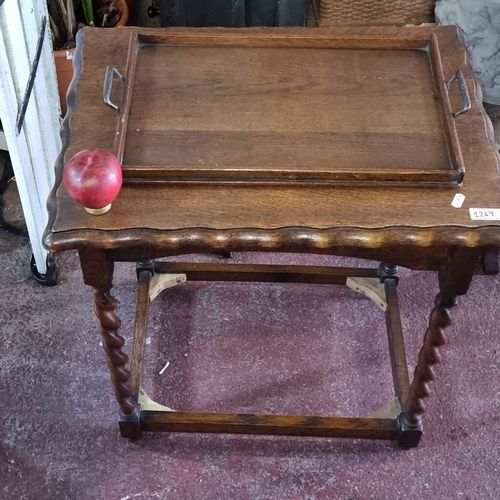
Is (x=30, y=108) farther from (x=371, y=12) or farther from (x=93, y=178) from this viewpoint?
(x=371, y=12)

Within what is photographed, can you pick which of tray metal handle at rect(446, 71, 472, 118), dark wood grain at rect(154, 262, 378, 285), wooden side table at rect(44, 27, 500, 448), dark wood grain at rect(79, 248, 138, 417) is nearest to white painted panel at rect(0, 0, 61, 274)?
wooden side table at rect(44, 27, 500, 448)

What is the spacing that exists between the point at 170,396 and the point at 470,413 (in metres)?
0.64

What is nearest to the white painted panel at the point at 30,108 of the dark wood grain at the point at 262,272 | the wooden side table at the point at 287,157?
the wooden side table at the point at 287,157

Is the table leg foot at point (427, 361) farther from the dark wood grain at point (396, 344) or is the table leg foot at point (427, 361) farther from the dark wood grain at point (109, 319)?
the dark wood grain at point (109, 319)

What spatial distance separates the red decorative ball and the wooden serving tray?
10cm

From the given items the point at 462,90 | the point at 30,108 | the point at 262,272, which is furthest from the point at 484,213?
the point at 30,108

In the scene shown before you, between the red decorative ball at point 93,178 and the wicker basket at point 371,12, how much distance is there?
139cm

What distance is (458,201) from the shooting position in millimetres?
1063

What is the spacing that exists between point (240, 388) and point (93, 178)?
0.77 metres

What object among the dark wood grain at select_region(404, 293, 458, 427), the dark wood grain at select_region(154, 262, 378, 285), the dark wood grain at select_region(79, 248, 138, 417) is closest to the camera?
the dark wood grain at select_region(79, 248, 138, 417)

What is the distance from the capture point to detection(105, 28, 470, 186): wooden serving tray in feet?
3.57

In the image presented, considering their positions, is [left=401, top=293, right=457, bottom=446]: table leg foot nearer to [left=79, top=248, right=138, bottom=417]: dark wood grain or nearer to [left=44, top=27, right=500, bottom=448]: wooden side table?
[left=44, top=27, right=500, bottom=448]: wooden side table

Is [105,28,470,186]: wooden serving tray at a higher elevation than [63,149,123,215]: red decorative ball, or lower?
lower

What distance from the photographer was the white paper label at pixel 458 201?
1058 millimetres
